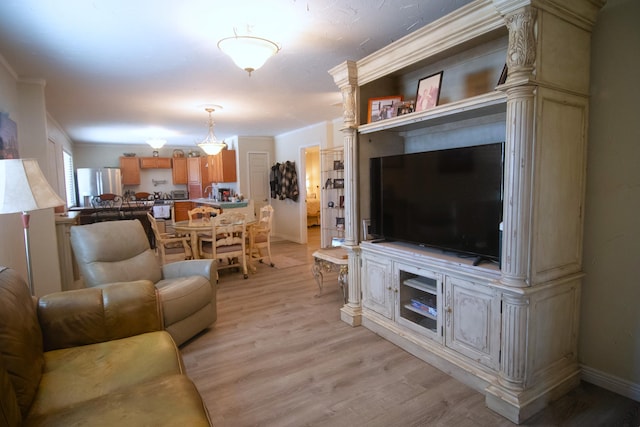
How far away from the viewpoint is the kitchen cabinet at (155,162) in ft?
28.8

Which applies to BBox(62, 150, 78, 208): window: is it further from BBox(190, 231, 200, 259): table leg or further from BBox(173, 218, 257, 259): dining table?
BBox(190, 231, 200, 259): table leg

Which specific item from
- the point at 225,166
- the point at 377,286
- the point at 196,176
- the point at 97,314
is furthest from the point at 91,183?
the point at 377,286

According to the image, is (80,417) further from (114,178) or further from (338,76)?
(114,178)

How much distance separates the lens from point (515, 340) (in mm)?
1933

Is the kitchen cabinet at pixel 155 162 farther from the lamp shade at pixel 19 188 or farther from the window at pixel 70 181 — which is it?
the lamp shade at pixel 19 188

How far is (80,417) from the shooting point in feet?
4.23

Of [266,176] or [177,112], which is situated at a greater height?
[177,112]

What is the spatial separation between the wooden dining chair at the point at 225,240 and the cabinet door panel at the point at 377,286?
225 centimetres

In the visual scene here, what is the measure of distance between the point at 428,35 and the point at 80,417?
275cm

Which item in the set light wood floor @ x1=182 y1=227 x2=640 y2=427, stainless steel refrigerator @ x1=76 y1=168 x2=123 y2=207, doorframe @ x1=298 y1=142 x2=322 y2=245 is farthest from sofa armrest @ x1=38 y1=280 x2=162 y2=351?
stainless steel refrigerator @ x1=76 y1=168 x2=123 y2=207

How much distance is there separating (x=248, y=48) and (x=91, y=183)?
7195 mm

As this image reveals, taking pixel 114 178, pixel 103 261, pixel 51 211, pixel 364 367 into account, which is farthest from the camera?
pixel 114 178

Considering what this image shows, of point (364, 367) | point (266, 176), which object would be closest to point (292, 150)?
point (266, 176)

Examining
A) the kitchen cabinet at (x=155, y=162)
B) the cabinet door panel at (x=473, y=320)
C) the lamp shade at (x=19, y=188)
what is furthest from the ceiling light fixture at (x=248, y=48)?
the kitchen cabinet at (x=155, y=162)
